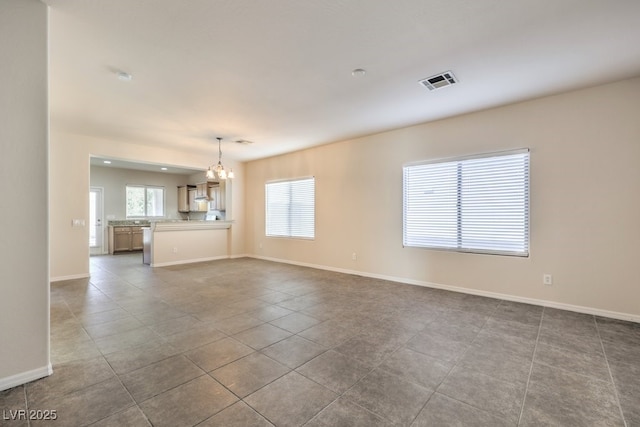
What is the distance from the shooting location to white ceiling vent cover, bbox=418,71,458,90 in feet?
10.1

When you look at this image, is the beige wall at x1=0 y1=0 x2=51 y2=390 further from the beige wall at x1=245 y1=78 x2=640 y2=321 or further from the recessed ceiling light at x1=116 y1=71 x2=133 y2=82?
the beige wall at x1=245 y1=78 x2=640 y2=321

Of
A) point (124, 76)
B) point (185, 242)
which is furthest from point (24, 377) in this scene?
point (185, 242)

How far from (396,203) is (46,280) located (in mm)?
4528

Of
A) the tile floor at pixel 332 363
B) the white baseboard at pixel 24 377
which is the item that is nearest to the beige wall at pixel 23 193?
the white baseboard at pixel 24 377

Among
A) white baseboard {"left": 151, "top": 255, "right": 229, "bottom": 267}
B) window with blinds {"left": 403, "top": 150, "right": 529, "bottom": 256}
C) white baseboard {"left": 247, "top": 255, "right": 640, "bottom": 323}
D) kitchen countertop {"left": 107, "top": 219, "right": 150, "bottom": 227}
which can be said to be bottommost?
white baseboard {"left": 151, "top": 255, "right": 229, "bottom": 267}

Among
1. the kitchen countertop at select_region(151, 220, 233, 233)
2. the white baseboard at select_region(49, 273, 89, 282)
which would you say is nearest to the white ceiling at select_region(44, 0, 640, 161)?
the kitchen countertop at select_region(151, 220, 233, 233)

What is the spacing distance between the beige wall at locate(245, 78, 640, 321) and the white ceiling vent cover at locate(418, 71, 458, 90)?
49.4 inches

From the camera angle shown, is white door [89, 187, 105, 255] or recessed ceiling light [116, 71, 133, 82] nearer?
recessed ceiling light [116, 71, 133, 82]

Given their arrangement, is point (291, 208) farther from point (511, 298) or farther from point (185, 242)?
point (511, 298)

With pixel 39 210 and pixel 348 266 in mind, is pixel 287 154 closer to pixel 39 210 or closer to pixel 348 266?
pixel 348 266

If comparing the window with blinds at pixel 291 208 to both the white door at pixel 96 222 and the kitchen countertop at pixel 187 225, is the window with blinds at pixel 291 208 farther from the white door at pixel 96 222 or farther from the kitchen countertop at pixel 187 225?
the white door at pixel 96 222

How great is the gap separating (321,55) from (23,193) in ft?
8.57

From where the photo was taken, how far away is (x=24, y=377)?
198 cm

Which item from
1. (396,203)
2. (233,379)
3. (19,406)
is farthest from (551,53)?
(19,406)
